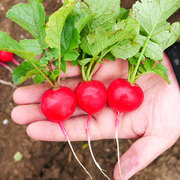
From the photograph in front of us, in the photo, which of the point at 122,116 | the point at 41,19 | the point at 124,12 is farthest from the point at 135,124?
the point at 41,19

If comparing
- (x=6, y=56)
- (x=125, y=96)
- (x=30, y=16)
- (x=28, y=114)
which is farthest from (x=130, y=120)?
(x=6, y=56)

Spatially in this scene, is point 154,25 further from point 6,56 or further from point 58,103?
point 6,56

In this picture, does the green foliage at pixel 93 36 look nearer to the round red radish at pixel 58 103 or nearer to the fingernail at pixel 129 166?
the round red radish at pixel 58 103

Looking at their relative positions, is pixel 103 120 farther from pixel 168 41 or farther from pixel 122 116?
pixel 168 41

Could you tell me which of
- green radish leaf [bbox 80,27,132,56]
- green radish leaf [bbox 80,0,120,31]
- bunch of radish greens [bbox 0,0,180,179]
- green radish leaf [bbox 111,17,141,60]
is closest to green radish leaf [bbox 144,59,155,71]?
bunch of radish greens [bbox 0,0,180,179]

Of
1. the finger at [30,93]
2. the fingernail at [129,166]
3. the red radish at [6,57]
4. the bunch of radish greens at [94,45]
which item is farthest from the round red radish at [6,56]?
the fingernail at [129,166]

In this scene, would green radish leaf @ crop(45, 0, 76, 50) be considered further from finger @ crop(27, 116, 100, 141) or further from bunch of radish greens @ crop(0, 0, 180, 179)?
finger @ crop(27, 116, 100, 141)
